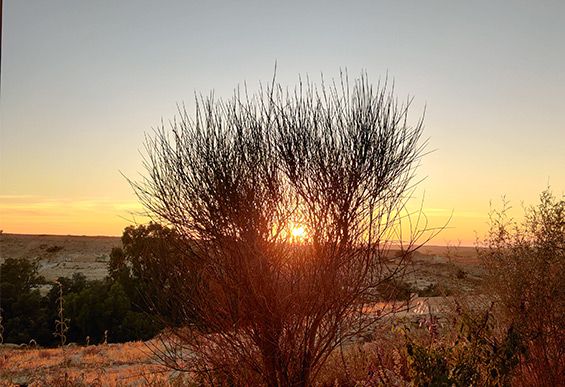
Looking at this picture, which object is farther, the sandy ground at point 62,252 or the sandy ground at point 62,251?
the sandy ground at point 62,251

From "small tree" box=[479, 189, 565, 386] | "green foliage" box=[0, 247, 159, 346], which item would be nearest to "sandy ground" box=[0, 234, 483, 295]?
"green foliage" box=[0, 247, 159, 346]

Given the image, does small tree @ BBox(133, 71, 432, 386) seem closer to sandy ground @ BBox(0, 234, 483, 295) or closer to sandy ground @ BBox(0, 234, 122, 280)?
sandy ground @ BBox(0, 234, 483, 295)

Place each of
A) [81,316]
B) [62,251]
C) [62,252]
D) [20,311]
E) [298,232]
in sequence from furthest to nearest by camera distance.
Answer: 1. [62,251]
2. [62,252]
3. [20,311]
4. [81,316]
5. [298,232]

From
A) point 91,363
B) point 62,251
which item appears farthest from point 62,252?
point 91,363

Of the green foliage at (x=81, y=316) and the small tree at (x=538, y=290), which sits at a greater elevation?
the small tree at (x=538, y=290)

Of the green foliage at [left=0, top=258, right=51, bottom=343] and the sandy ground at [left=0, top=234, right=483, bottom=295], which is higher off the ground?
the sandy ground at [left=0, top=234, right=483, bottom=295]

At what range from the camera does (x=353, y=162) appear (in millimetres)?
Result: 5547

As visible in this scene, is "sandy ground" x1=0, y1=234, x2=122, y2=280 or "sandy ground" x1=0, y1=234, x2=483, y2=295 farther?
"sandy ground" x1=0, y1=234, x2=122, y2=280

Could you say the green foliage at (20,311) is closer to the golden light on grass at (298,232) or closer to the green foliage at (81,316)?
the green foliage at (81,316)

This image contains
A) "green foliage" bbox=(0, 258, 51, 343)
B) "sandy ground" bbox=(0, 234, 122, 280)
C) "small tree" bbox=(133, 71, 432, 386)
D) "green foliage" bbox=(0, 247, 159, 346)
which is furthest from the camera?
"sandy ground" bbox=(0, 234, 122, 280)

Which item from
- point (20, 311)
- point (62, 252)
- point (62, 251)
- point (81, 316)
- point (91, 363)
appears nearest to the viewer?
point (91, 363)

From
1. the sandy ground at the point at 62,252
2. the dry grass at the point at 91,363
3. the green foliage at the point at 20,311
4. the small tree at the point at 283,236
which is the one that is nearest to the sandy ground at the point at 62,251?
the sandy ground at the point at 62,252

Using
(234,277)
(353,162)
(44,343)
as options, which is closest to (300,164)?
(353,162)

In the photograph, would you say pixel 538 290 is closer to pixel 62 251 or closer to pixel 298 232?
pixel 298 232
